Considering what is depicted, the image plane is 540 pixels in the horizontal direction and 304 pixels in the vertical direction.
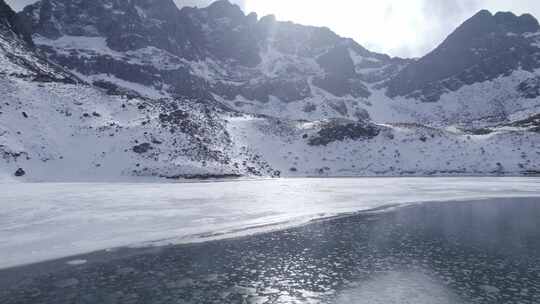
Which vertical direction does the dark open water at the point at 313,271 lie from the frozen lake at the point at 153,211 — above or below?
below

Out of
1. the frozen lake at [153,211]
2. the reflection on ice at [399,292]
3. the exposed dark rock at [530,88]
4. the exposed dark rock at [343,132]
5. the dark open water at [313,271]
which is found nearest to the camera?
the reflection on ice at [399,292]

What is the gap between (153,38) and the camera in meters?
194

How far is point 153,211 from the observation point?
94.1 ft

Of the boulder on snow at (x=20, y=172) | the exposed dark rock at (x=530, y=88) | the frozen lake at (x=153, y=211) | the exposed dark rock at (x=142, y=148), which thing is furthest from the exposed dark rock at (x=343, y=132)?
the exposed dark rock at (x=530, y=88)

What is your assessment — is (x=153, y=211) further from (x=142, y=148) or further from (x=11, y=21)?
(x=11, y=21)

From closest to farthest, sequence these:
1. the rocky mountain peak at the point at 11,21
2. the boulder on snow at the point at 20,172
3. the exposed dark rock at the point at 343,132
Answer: the boulder on snow at the point at 20,172 < the exposed dark rock at the point at 343,132 < the rocky mountain peak at the point at 11,21

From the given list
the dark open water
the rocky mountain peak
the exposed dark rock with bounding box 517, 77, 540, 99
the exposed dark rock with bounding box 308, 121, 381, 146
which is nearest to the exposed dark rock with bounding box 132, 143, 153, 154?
the exposed dark rock with bounding box 308, 121, 381, 146

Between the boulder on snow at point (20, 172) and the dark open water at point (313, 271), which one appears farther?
the boulder on snow at point (20, 172)

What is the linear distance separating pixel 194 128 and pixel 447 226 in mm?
49498

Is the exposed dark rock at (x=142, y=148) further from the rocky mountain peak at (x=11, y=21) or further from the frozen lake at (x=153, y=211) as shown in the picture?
the rocky mountain peak at (x=11, y=21)

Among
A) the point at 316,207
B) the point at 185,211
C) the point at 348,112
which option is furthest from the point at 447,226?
the point at 348,112

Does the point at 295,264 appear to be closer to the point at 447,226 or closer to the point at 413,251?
the point at 413,251

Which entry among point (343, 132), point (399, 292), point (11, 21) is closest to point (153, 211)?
point (399, 292)

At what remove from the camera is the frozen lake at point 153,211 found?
67.9 feet
